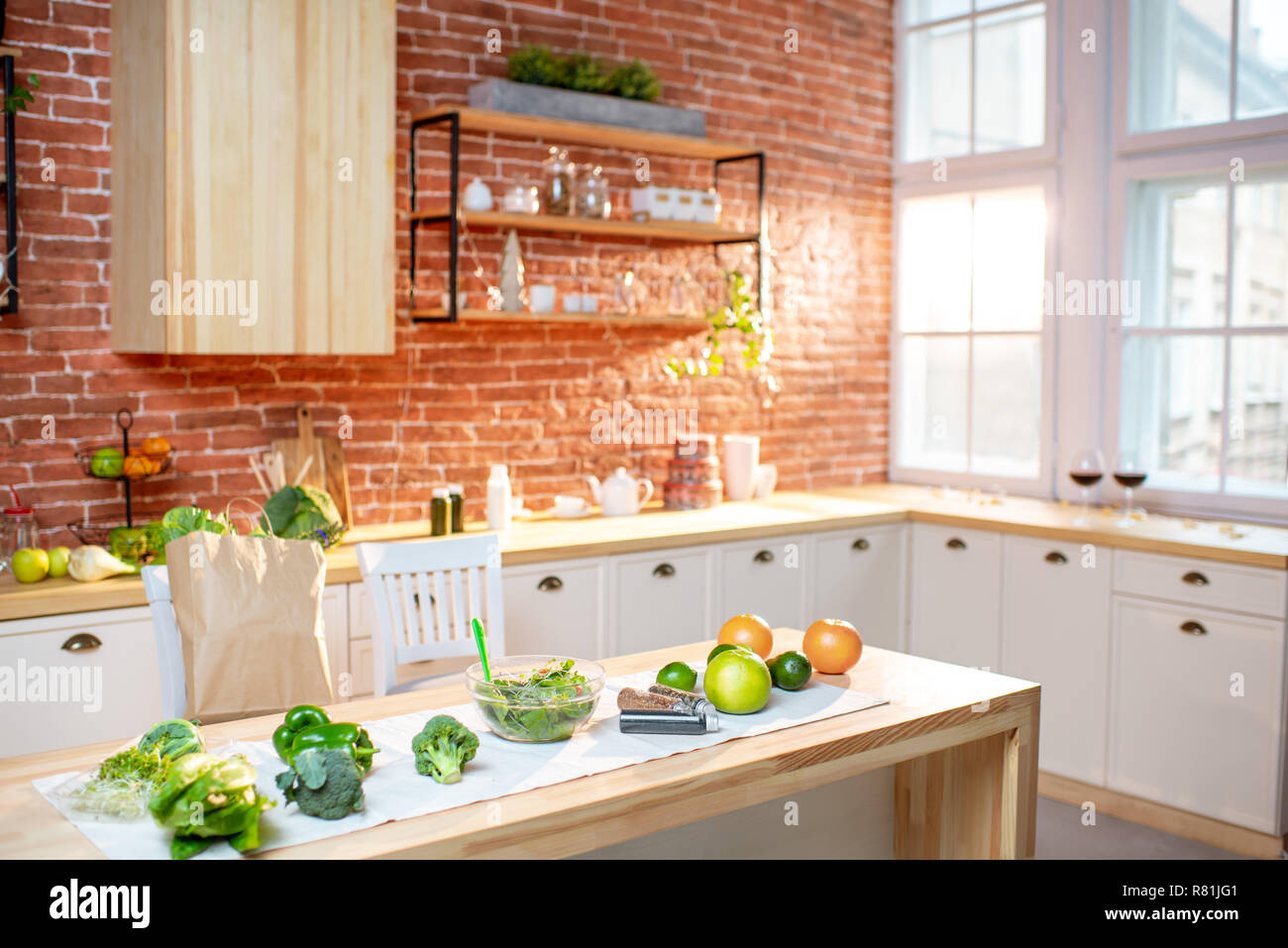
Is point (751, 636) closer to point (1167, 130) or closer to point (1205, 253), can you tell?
point (1205, 253)

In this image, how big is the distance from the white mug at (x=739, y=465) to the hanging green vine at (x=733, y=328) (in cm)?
30

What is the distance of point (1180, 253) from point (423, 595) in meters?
A: 3.22

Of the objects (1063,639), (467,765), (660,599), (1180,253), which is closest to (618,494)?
(660,599)

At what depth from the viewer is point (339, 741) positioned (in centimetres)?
177

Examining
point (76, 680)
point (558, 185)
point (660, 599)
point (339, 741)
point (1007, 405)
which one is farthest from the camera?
point (1007, 405)

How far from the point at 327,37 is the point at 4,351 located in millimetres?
1249

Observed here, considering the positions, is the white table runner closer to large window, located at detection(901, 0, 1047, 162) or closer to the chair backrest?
the chair backrest

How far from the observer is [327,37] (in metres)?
3.41

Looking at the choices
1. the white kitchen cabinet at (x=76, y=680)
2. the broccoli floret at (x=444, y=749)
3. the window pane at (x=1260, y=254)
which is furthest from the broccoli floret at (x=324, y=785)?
the window pane at (x=1260, y=254)

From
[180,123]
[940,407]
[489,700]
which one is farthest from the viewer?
[940,407]

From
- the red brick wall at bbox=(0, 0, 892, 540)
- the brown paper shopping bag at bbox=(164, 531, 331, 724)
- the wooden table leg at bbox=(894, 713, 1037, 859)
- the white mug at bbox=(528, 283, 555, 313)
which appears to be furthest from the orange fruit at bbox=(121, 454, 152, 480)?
the wooden table leg at bbox=(894, 713, 1037, 859)
